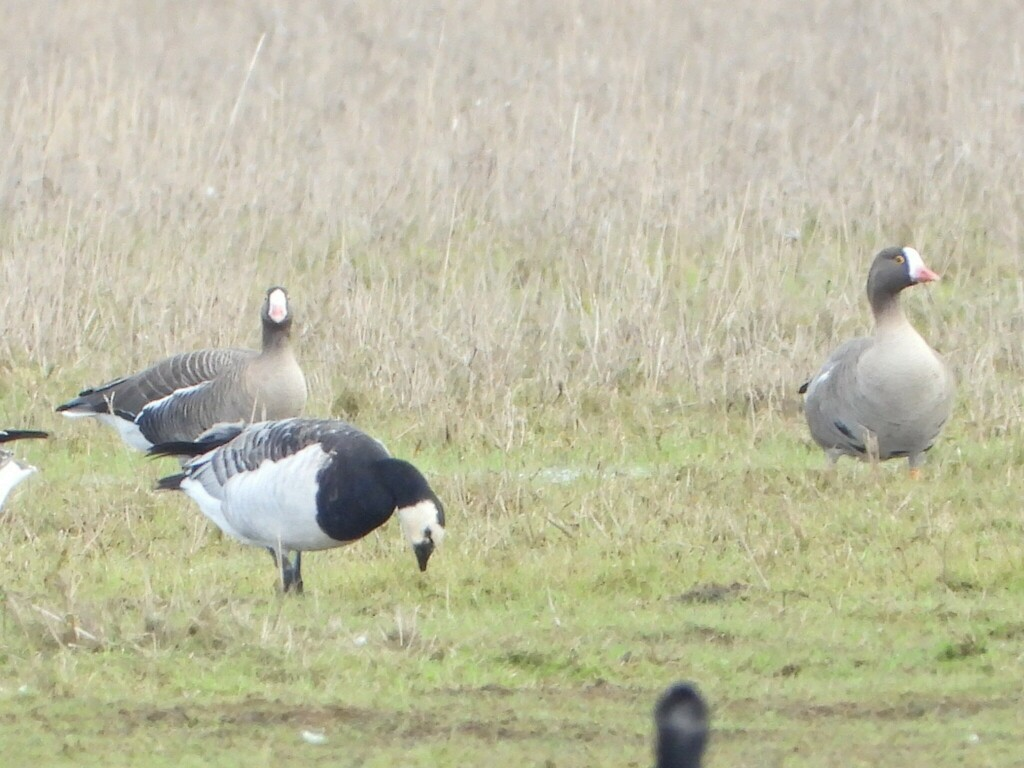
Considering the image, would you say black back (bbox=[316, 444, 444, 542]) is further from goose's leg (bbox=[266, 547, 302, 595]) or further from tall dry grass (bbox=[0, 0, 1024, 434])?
tall dry grass (bbox=[0, 0, 1024, 434])

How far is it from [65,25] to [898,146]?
36.8ft

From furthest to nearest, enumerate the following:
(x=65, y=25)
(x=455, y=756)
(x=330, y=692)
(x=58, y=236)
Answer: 1. (x=65, y=25)
2. (x=58, y=236)
3. (x=330, y=692)
4. (x=455, y=756)

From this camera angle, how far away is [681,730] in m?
2.31

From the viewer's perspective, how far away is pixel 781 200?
548 inches

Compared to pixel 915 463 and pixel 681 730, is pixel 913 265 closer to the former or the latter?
pixel 915 463

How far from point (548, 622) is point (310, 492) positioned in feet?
3.75

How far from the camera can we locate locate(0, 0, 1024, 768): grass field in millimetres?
5844

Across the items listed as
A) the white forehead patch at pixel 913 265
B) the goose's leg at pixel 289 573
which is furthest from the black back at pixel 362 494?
the white forehead patch at pixel 913 265

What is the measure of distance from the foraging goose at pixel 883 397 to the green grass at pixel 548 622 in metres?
0.19

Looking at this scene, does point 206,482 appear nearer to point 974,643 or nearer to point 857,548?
point 857,548

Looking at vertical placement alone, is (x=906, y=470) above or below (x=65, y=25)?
below

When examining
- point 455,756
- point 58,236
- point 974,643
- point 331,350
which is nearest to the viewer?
point 455,756

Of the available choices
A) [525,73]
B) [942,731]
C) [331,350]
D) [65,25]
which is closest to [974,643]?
[942,731]

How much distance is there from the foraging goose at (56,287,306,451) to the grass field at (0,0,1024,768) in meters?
0.27
